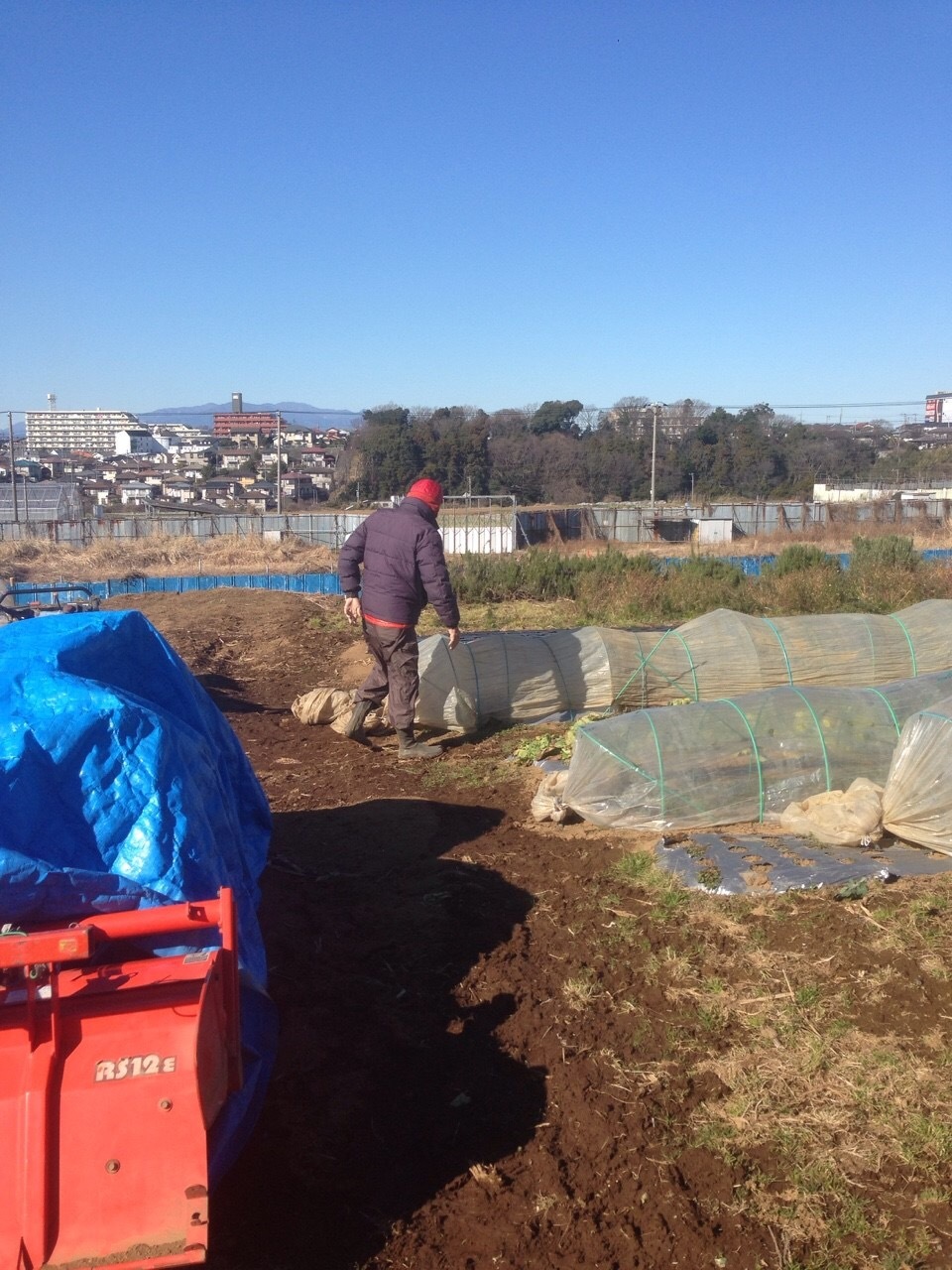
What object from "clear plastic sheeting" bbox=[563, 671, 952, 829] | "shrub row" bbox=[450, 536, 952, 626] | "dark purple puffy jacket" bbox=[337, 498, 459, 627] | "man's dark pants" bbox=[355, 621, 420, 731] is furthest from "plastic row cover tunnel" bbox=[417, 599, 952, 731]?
"shrub row" bbox=[450, 536, 952, 626]

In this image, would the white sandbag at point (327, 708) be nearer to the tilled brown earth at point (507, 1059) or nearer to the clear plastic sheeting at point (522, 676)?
the clear plastic sheeting at point (522, 676)

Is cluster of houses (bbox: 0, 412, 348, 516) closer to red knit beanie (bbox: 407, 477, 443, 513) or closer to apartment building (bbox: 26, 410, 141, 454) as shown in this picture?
red knit beanie (bbox: 407, 477, 443, 513)

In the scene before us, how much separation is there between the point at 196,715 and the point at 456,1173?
1995 millimetres

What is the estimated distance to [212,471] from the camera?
6278cm

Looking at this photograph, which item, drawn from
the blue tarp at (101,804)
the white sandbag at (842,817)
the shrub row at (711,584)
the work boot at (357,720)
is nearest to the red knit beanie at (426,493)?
the work boot at (357,720)

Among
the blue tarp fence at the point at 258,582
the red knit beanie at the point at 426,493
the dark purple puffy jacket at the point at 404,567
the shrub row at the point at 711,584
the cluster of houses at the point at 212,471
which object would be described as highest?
the cluster of houses at the point at 212,471

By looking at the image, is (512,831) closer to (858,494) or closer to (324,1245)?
(324,1245)

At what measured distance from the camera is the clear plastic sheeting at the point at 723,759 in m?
5.30

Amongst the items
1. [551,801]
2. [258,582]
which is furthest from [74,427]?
[551,801]

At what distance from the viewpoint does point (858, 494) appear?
Result: 47781 millimetres

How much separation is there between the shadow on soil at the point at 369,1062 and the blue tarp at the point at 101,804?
0.18 meters

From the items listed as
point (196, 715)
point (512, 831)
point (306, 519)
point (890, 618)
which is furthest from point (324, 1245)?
point (306, 519)

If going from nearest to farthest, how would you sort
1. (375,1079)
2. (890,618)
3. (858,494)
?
1. (375,1079)
2. (890,618)
3. (858,494)

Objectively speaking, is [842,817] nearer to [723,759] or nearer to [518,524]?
[723,759]
